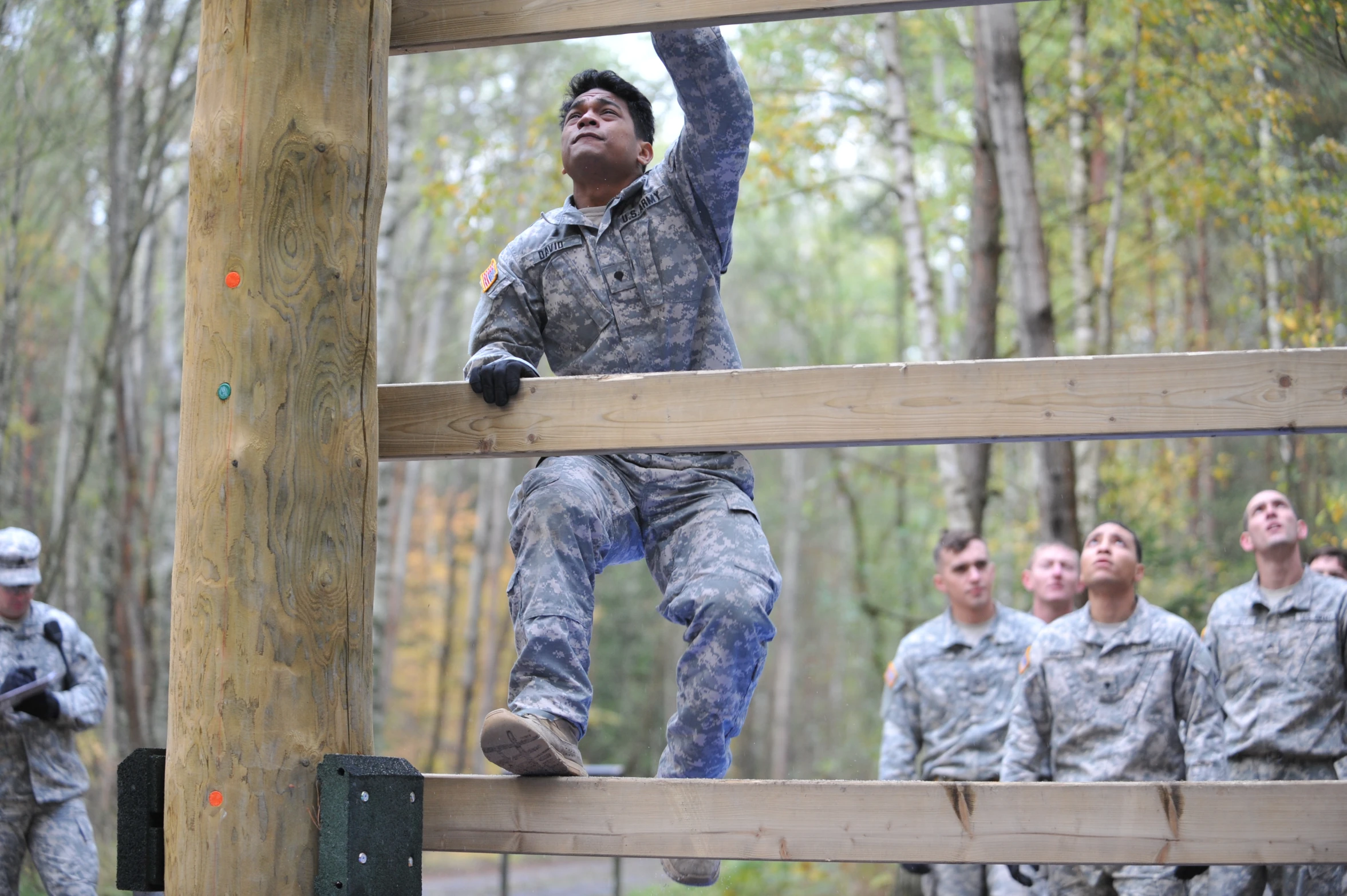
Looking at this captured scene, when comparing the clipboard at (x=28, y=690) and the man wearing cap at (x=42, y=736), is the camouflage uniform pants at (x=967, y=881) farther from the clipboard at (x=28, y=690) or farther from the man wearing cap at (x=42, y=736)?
the clipboard at (x=28, y=690)

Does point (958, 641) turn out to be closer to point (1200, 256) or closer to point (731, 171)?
point (731, 171)

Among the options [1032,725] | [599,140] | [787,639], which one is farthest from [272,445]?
[787,639]

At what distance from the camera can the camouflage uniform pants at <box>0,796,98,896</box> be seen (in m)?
6.03

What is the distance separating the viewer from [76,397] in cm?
1841

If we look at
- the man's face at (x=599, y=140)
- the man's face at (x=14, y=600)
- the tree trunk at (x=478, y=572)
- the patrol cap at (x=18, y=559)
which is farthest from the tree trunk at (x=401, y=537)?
the man's face at (x=599, y=140)

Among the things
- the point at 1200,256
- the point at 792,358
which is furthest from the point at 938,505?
the point at 1200,256

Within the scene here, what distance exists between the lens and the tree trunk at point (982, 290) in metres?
10.2

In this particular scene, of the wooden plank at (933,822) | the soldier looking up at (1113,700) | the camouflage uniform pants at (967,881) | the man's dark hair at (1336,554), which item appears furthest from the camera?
the man's dark hair at (1336,554)

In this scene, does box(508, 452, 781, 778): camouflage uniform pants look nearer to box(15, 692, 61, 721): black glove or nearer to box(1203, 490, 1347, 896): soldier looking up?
box(1203, 490, 1347, 896): soldier looking up

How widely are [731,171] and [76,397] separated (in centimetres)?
1736

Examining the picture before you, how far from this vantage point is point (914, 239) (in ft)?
34.3

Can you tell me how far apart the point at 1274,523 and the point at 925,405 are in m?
3.50

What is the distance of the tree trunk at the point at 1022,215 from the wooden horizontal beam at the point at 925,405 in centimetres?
608

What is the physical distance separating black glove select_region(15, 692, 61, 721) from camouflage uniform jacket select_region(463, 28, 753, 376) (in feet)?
12.3
